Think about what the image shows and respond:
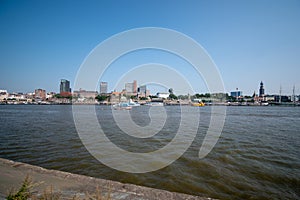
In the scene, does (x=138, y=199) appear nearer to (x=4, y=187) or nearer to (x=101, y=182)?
(x=101, y=182)

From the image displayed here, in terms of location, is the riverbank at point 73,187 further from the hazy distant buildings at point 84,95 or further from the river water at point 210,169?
the hazy distant buildings at point 84,95

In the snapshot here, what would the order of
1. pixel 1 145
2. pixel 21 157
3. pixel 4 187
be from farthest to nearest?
pixel 1 145
pixel 21 157
pixel 4 187


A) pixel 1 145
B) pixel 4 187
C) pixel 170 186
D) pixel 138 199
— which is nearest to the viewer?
pixel 138 199

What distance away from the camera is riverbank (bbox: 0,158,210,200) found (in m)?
3.74

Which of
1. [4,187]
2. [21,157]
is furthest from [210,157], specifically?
[21,157]

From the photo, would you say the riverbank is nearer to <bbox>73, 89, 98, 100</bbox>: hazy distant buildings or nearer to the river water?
the river water

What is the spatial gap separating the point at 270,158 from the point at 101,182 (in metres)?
8.67

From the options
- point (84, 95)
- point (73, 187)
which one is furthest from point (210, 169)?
point (84, 95)

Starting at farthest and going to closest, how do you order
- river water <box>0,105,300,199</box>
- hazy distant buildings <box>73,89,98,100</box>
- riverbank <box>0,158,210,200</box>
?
1. hazy distant buildings <box>73,89,98,100</box>
2. river water <box>0,105,300,199</box>
3. riverbank <box>0,158,210,200</box>

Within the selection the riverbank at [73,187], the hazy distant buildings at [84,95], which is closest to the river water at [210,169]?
the riverbank at [73,187]

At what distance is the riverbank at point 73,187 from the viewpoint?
374 centimetres

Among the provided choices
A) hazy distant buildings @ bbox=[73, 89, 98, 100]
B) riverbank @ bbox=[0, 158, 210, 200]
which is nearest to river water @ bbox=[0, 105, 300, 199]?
riverbank @ bbox=[0, 158, 210, 200]

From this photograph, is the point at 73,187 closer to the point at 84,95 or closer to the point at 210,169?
the point at 210,169

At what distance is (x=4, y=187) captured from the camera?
3920 mm
